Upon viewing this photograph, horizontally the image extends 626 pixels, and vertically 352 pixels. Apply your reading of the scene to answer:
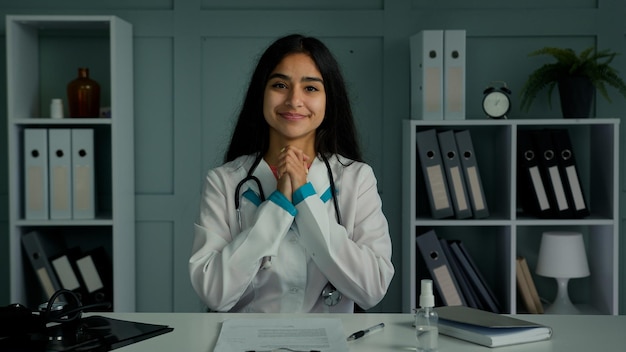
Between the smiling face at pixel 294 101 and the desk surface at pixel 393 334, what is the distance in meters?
0.57

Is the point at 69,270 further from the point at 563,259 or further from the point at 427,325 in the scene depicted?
the point at 427,325

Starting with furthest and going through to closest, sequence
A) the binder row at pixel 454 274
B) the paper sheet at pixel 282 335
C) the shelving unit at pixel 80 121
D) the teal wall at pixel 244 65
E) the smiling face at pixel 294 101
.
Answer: the teal wall at pixel 244 65
the binder row at pixel 454 274
the shelving unit at pixel 80 121
the smiling face at pixel 294 101
the paper sheet at pixel 282 335

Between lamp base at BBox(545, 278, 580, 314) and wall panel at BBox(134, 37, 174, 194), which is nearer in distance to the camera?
lamp base at BBox(545, 278, 580, 314)

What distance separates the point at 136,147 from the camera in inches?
149

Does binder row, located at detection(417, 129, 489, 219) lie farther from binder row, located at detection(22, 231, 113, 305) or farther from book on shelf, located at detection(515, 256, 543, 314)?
binder row, located at detection(22, 231, 113, 305)

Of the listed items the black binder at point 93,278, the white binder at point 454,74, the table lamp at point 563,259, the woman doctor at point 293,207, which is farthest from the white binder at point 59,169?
the table lamp at point 563,259

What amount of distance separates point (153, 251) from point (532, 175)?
170 centimetres

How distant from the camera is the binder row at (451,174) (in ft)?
11.6

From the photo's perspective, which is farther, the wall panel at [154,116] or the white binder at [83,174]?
the wall panel at [154,116]

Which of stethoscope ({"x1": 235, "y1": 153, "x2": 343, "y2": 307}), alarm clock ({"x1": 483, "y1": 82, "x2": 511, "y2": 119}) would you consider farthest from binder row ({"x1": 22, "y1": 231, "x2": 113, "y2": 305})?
alarm clock ({"x1": 483, "y1": 82, "x2": 511, "y2": 119})

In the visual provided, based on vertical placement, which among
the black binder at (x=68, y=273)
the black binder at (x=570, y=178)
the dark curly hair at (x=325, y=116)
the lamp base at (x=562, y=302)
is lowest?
the lamp base at (x=562, y=302)

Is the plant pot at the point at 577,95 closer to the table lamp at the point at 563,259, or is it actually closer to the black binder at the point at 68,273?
the table lamp at the point at 563,259

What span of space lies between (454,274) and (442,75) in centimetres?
85

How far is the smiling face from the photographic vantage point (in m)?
2.20
